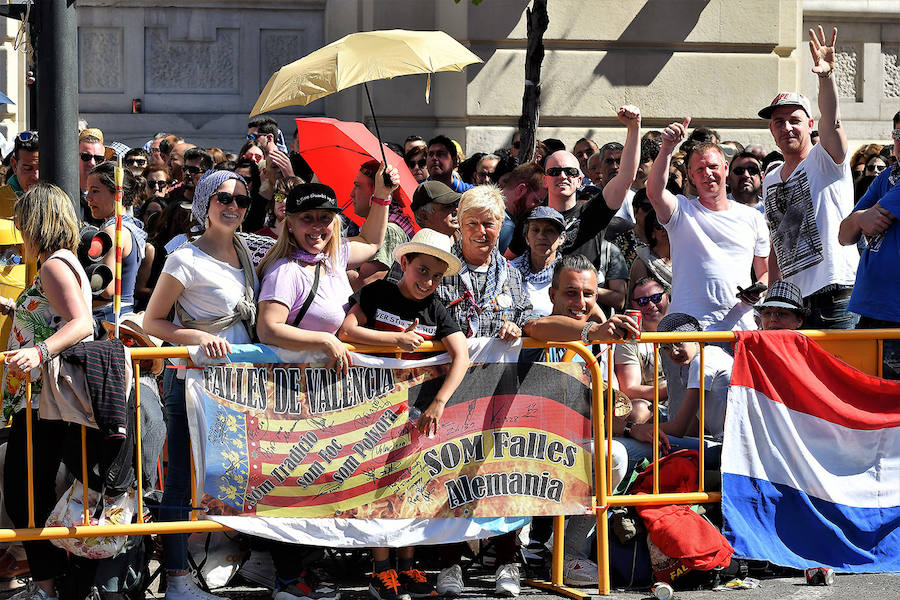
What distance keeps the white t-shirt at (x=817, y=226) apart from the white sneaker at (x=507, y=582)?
8.43 ft

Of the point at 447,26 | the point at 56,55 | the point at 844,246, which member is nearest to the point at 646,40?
the point at 447,26

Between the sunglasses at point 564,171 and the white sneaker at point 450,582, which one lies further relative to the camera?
the sunglasses at point 564,171

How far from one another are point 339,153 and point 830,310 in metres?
3.36

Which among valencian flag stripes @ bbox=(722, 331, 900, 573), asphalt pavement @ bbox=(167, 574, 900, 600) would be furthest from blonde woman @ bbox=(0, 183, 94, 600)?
valencian flag stripes @ bbox=(722, 331, 900, 573)

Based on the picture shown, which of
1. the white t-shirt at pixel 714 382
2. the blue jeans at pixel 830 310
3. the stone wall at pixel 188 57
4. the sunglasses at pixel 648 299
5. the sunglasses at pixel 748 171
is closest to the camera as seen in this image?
the white t-shirt at pixel 714 382

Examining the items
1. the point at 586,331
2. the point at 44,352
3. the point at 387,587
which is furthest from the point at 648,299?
the point at 44,352

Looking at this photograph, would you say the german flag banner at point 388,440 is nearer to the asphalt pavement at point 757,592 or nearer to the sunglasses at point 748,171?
the asphalt pavement at point 757,592

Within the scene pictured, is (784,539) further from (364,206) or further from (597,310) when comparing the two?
(364,206)

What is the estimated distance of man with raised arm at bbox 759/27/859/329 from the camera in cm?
751

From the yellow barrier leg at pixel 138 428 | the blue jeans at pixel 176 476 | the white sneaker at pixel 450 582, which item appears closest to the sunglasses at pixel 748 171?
the white sneaker at pixel 450 582

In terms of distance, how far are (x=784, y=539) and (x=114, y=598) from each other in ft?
11.1

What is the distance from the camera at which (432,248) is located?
630 centimetres

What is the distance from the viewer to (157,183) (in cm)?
1095

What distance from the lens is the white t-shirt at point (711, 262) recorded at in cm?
784
